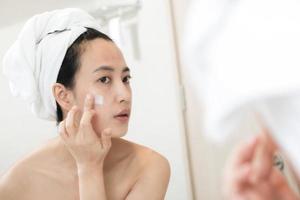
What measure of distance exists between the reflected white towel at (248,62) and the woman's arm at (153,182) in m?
0.66

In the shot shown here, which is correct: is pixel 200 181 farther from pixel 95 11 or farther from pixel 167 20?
pixel 95 11

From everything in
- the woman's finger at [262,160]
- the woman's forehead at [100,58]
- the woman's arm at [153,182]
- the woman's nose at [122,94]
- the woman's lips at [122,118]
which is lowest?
the woman's arm at [153,182]

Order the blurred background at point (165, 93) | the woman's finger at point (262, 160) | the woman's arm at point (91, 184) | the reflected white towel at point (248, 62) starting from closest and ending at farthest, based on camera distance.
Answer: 1. the reflected white towel at point (248, 62)
2. the woman's finger at point (262, 160)
3. the woman's arm at point (91, 184)
4. the blurred background at point (165, 93)

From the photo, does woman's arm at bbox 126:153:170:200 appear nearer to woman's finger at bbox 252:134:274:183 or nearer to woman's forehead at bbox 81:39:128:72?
woman's forehead at bbox 81:39:128:72

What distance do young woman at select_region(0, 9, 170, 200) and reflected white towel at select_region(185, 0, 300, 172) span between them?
623 mm

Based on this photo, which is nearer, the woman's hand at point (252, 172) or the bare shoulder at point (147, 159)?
the woman's hand at point (252, 172)

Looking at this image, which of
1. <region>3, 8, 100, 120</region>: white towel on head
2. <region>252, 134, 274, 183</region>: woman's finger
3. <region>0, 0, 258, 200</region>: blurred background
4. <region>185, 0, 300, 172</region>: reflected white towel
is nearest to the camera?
<region>185, 0, 300, 172</region>: reflected white towel

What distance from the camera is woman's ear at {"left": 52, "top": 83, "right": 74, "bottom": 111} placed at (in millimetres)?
946

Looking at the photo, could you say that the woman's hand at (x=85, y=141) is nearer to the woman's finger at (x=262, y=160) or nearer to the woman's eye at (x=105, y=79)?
the woman's eye at (x=105, y=79)

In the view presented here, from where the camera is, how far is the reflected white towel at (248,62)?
22cm

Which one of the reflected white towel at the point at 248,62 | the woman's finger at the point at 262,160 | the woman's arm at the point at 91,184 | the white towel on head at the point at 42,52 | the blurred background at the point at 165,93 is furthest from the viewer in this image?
the blurred background at the point at 165,93

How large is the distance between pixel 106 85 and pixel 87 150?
166mm

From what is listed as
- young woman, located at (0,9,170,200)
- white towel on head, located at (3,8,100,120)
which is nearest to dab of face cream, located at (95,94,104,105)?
young woman, located at (0,9,170,200)

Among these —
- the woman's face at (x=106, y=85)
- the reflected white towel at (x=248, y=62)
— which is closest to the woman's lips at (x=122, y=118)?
the woman's face at (x=106, y=85)
